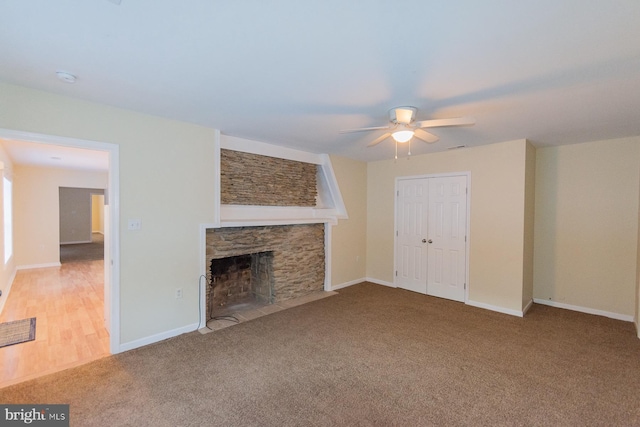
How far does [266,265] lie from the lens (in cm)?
474

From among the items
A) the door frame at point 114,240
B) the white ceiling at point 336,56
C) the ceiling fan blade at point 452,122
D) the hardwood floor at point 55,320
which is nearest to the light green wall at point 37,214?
the hardwood floor at point 55,320

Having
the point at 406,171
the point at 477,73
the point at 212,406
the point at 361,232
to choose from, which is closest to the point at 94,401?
the point at 212,406

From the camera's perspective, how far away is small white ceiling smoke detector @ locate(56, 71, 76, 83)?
7.10ft

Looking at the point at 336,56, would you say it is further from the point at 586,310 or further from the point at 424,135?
the point at 586,310

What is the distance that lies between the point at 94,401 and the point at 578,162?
620 centimetres

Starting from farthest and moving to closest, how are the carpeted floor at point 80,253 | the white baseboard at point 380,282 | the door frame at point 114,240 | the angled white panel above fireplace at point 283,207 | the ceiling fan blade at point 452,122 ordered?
the carpeted floor at point 80,253 → the white baseboard at point 380,282 → the angled white panel above fireplace at point 283,207 → the door frame at point 114,240 → the ceiling fan blade at point 452,122

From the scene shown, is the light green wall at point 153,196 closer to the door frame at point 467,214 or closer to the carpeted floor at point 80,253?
the door frame at point 467,214

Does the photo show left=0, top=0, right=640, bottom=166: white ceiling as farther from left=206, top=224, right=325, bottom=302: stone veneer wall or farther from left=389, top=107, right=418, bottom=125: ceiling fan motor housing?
left=206, top=224, right=325, bottom=302: stone veneer wall

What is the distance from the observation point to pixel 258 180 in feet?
14.3

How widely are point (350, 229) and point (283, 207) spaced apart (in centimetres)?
155

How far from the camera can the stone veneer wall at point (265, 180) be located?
4016mm

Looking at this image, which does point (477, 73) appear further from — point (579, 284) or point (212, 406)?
point (579, 284)

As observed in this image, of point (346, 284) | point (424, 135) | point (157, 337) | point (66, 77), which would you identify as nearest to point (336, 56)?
point (424, 135)

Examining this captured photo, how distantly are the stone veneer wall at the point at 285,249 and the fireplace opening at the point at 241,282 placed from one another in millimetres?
172
